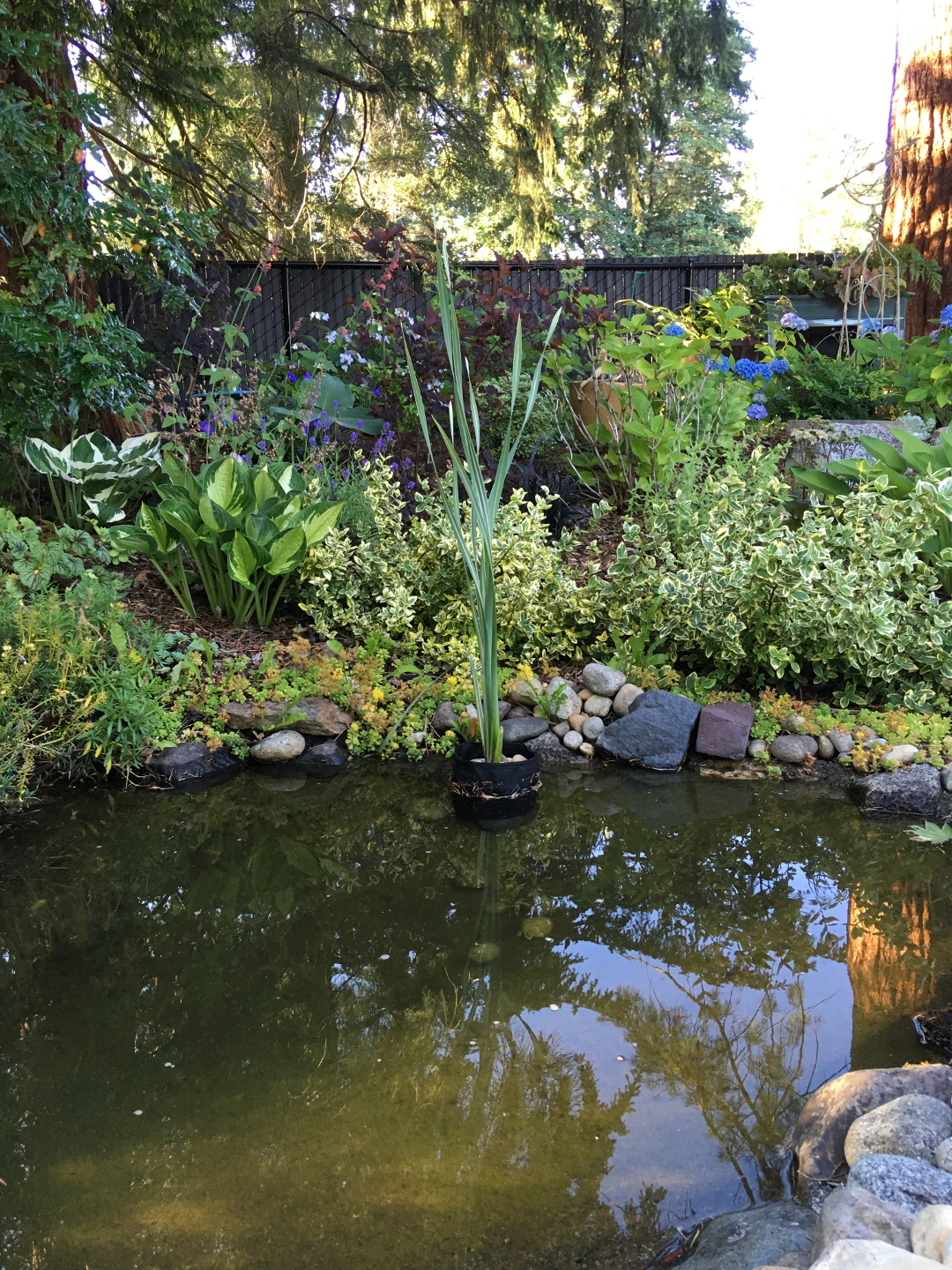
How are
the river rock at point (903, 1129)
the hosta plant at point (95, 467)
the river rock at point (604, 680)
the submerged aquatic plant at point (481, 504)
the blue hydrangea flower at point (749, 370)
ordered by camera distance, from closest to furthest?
1. the river rock at point (903, 1129)
2. the submerged aquatic plant at point (481, 504)
3. the river rock at point (604, 680)
4. the hosta plant at point (95, 467)
5. the blue hydrangea flower at point (749, 370)

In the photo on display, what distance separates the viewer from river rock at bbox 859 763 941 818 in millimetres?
3057

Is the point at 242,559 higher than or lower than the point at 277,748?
higher

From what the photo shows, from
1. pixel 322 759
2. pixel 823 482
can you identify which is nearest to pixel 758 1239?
pixel 322 759

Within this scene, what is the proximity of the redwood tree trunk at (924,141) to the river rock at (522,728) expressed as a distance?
4.30 meters

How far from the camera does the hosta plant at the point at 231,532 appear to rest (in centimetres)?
374

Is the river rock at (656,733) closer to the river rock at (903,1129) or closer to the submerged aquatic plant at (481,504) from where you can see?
the submerged aquatic plant at (481,504)

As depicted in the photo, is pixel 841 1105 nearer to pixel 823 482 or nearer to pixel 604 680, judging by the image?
pixel 604 680

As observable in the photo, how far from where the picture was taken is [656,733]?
3447 mm

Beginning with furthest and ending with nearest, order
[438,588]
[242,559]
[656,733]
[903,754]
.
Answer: [438,588] < [242,559] < [656,733] < [903,754]

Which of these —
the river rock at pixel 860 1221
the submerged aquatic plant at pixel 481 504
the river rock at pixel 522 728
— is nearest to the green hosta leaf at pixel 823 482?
the river rock at pixel 522 728

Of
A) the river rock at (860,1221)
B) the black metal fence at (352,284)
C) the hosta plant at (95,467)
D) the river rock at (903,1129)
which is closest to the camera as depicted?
the river rock at (860,1221)

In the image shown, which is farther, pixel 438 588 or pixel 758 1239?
pixel 438 588

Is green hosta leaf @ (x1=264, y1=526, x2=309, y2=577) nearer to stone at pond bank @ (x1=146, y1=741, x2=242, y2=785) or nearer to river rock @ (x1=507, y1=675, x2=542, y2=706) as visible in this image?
stone at pond bank @ (x1=146, y1=741, x2=242, y2=785)

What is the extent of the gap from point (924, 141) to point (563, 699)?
15.5 ft
